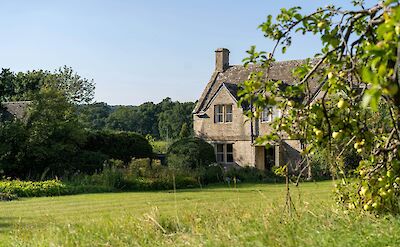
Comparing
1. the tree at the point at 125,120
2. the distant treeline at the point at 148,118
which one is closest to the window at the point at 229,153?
the distant treeline at the point at 148,118

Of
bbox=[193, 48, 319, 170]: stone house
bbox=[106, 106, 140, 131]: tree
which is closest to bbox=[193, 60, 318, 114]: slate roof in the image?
bbox=[193, 48, 319, 170]: stone house

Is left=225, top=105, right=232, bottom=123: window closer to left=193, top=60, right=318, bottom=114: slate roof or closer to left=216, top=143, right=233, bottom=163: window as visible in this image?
left=193, top=60, right=318, bottom=114: slate roof

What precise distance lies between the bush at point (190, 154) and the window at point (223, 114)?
371 centimetres

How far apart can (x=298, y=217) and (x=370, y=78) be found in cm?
471

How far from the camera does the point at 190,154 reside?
90.2 feet

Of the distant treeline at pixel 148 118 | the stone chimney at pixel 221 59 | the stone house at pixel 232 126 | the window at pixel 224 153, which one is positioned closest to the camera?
the stone house at pixel 232 126

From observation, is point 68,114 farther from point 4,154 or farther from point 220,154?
point 220,154

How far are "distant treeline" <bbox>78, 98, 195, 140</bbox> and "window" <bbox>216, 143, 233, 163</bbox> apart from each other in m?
36.1

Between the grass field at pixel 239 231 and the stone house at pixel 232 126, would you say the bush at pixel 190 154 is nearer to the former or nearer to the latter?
the stone house at pixel 232 126

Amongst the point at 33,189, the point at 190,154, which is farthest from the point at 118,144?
the point at 33,189

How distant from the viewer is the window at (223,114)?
A: 32.4 m

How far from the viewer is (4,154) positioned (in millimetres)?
22109

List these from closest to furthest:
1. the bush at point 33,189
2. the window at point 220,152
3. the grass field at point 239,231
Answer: the grass field at point 239,231 < the bush at point 33,189 < the window at point 220,152

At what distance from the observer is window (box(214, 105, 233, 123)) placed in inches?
1277
